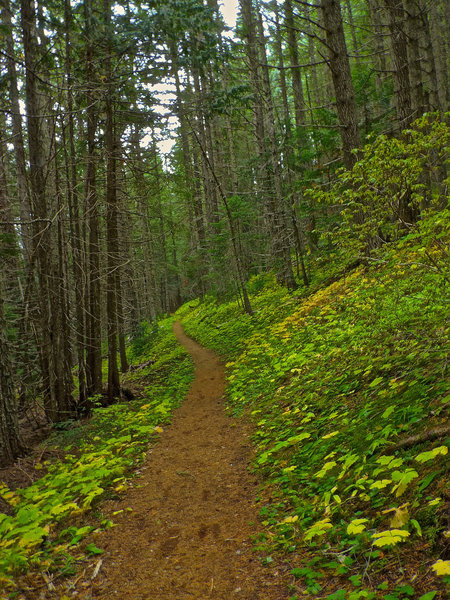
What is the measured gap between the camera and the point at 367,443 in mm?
3896

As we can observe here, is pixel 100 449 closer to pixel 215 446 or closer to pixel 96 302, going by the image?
pixel 215 446

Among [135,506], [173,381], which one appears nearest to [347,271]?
[173,381]

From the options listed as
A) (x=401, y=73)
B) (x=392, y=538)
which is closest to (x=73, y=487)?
(x=392, y=538)

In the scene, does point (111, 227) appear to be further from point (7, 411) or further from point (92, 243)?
point (7, 411)

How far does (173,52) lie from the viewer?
9.62 metres

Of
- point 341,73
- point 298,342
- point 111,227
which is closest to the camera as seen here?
point 341,73

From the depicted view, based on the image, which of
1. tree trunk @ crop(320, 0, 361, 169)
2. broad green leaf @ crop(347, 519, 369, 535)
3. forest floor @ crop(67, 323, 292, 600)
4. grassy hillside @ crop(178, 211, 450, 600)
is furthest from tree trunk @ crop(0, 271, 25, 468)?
tree trunk @ crop(320, 0, 361, 169)

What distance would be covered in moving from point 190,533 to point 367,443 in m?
2.08

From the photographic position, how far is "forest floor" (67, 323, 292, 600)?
10.7 ft

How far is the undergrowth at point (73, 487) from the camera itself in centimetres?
384

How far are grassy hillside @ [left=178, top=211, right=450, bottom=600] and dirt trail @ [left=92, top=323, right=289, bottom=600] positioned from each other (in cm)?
31

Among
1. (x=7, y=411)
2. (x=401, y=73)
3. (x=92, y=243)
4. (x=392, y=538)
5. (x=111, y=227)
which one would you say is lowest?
(x=392, y=538)

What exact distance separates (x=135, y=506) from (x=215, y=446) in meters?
1.82

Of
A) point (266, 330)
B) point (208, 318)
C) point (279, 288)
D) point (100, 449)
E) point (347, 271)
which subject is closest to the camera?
point (100, 449)
